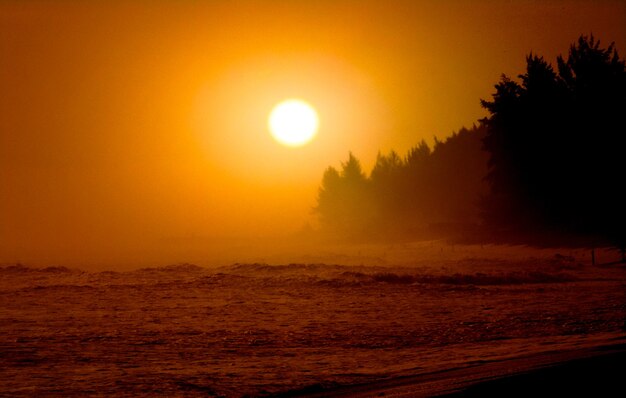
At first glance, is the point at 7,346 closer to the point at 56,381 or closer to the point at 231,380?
the point at 56,381

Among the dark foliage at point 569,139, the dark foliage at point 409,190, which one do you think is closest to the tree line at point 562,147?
the dark foliage at point 569,139

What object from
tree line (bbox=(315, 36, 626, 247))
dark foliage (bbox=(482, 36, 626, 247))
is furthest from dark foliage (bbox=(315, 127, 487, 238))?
dark foliage (bbox=(482, 36, 626, 247))

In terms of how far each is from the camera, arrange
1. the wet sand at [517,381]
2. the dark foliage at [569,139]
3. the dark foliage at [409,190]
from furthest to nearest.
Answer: the dark foliage at [409,190]
the dark foliage at [569,139]
the wet sand at [517,381]

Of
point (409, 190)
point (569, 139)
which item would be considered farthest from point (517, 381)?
point (409, 190)

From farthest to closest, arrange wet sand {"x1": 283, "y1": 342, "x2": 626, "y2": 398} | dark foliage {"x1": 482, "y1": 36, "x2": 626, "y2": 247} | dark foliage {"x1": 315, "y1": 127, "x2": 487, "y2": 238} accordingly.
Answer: dark foliage {"x1": 315, "y1": 127, "x2": 487, "y2": 238}, dark foliage {"x1": 482, "y1": 36, "x2": 626, "y2": 247}, wet sand {"x1": 283, "y1": 342, "x2": 626, "y2": 398}

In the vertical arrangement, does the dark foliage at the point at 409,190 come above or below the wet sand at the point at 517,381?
above

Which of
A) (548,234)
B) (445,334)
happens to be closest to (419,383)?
(445,334)

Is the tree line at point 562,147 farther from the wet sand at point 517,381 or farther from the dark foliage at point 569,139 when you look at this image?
the wet sand at point 517,381

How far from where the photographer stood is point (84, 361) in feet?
34.8

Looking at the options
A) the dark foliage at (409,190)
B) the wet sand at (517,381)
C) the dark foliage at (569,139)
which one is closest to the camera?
the wet sand at (517,381)

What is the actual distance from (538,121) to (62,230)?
94333 millimetres

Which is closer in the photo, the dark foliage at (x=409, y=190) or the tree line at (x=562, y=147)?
the tree line at (x=562, y=147)

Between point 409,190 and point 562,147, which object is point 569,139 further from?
point 409,190

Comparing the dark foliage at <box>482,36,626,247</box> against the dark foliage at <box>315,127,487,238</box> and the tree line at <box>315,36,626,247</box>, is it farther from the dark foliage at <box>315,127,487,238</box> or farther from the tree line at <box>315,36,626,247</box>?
the dark foliage at <box>315,127,487,238</box>
